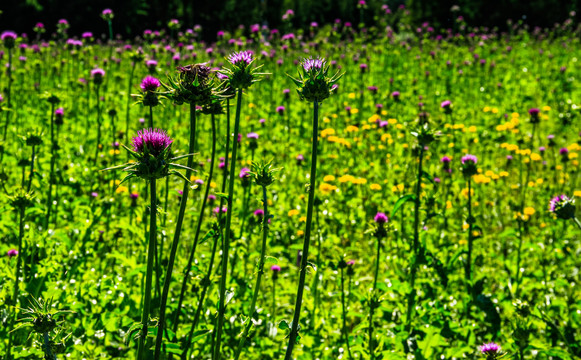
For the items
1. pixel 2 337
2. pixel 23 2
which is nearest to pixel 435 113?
pixel 2 337

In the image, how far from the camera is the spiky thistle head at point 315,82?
159 centimetres

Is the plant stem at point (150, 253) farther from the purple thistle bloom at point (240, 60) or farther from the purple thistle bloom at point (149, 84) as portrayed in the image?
the purple thistle bloom at point (149, 84)

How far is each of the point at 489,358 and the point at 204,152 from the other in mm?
3974

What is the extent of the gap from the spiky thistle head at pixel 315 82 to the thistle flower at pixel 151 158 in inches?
18.7

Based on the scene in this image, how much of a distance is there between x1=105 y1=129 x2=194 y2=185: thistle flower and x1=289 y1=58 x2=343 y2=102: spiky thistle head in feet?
1.56

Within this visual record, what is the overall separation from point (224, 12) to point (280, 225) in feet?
79.5

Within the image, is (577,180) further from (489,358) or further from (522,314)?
(489,358)

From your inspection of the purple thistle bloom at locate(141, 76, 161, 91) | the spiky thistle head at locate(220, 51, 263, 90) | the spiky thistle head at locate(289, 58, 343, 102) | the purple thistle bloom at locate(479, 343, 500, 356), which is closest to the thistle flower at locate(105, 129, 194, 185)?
the spiky thistle head at locate(220, 51, 263, 90)

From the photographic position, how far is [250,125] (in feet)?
19.8

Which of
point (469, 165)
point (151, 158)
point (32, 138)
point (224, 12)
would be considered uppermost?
point (224, 12)

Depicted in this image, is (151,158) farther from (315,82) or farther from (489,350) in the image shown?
(489,350)

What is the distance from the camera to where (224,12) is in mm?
26125

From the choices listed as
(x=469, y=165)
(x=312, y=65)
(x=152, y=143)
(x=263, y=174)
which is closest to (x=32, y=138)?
(x=263, y=174)

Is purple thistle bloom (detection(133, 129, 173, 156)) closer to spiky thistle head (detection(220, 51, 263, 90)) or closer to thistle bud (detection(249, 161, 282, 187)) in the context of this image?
spiky thistle head (detection(220, 51, 263, 90))
